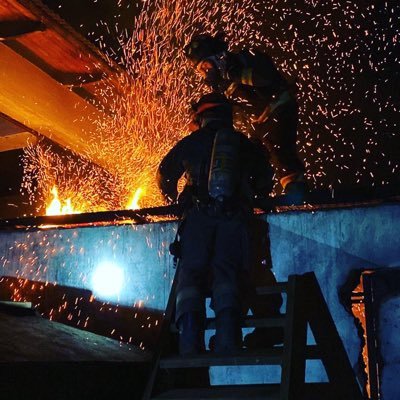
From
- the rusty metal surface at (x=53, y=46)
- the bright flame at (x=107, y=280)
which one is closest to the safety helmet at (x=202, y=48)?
Result: the rusty metal surface at (x=53, y=46)

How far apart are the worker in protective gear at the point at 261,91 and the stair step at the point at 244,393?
6.25ft

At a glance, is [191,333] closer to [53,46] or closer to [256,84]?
[256,84]

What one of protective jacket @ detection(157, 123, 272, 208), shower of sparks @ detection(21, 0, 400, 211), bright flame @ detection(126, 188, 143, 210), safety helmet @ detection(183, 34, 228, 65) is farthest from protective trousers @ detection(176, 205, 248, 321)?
shower of sparks @ detection(21, 0, 400, 211)

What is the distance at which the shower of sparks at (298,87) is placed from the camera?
835cm

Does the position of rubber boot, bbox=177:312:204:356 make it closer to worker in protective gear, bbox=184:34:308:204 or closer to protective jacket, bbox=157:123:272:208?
protective jacket, bbox=157:123:272:208

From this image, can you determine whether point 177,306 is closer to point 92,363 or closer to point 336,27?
point 92,363

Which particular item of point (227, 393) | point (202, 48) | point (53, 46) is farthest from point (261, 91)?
point (227, 393)

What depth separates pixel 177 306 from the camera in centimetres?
364

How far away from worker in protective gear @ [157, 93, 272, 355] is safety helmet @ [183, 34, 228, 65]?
948 millimetres

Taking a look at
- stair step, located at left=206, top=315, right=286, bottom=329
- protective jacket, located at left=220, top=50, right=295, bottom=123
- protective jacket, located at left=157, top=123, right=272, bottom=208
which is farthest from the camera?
protective jacket, located at left=220, top=50, right=295, bottom=123

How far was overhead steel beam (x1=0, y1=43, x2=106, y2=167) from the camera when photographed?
684 cm

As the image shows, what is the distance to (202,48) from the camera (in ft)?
17.3

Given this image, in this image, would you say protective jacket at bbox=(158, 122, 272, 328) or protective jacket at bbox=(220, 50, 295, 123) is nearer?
protective jacket at bbox=(158, 122, 272, 328)

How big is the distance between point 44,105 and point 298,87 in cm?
561
